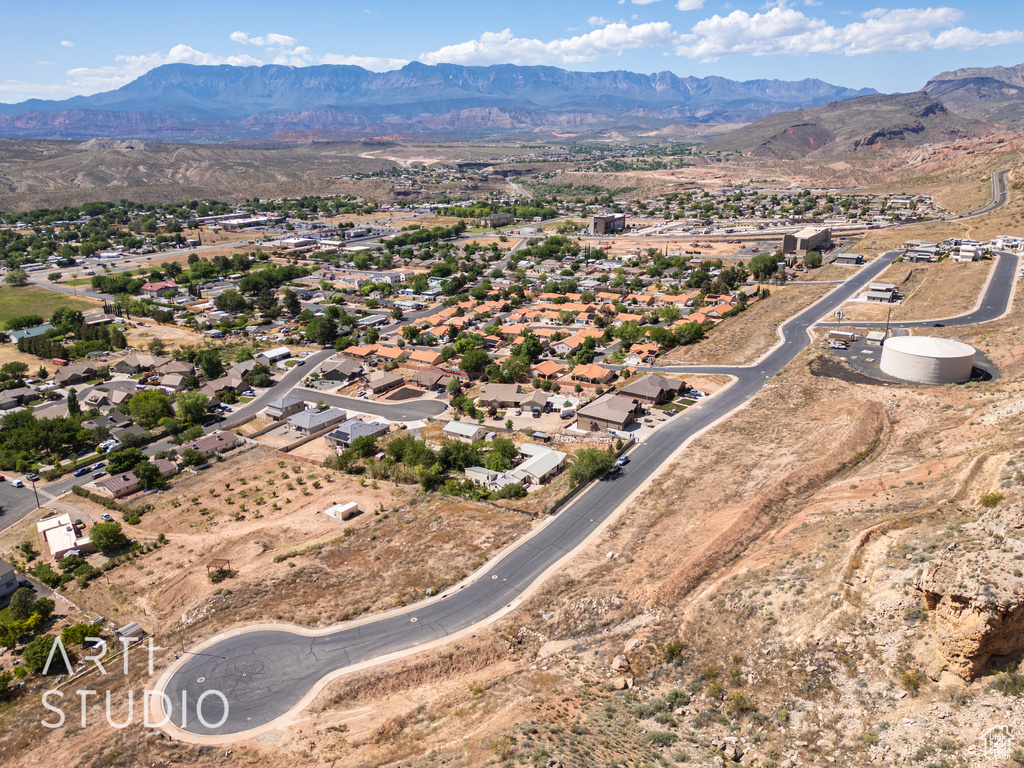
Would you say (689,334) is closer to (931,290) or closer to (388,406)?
(931,290)

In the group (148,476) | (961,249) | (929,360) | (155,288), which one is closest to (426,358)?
(148,476)

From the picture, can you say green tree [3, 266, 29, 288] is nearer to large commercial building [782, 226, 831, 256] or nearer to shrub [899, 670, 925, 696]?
large commercial building [782, 226, 831, 256]

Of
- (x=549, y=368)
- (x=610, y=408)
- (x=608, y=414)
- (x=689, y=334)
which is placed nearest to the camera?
(x=608, y=414)

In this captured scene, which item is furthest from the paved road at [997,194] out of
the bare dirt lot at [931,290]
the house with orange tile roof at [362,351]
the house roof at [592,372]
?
the house with orange tile roof at [362,351]

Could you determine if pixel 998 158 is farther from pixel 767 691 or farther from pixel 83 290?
pixel 83 290

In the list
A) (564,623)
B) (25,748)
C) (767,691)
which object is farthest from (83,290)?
(767,691)

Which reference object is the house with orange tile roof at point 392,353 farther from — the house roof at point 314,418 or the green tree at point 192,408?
the green tree at point 192,408
